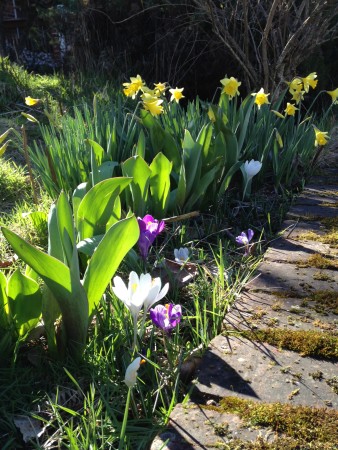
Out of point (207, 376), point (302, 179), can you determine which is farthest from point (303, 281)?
point (302, 179)

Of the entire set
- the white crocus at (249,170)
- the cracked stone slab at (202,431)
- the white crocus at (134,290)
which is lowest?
the cracked stone slab at (202,431)

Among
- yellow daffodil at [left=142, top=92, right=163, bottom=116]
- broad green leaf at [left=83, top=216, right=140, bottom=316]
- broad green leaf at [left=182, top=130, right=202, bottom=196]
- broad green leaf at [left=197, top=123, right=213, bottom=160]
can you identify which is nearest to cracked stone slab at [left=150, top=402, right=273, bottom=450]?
broad green leaf at [left=83, top=216, right=140, bottom=316]

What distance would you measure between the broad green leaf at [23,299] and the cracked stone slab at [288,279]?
2.42ft

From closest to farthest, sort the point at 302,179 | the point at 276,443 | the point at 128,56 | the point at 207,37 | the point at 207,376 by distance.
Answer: the point at 276,443 → the point at 207,376 → the point at 302,179 → the point at 207,37 → the point at 128,56

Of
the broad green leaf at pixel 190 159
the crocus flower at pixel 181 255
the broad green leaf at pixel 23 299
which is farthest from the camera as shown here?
the broad green leaf at pixel 190 159

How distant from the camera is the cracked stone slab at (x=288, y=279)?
6.05ft

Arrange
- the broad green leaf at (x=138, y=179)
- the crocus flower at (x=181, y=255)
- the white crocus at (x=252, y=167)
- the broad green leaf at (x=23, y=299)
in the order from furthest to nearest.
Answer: the white crocus at (x=252, y=167)
the broad green leaf at (x=138, y=179)
the crocus flower at (x=181, y=255)
the broad green leaf at (x=23, y=299)

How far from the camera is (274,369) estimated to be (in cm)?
142

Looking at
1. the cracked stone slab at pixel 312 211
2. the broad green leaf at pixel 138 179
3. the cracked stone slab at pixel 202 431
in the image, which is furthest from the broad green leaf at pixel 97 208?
the cracked stone slab at pixel 312 211

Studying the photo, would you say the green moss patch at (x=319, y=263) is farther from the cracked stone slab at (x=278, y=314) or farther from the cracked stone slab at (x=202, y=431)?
the cracked stone slab at (x=202, y=431)

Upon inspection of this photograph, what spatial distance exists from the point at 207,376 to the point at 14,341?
0.54 metres

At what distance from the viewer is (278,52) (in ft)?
17.2

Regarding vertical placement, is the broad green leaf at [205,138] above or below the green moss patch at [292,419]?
above

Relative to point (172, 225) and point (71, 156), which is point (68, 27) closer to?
point (71, 156)
